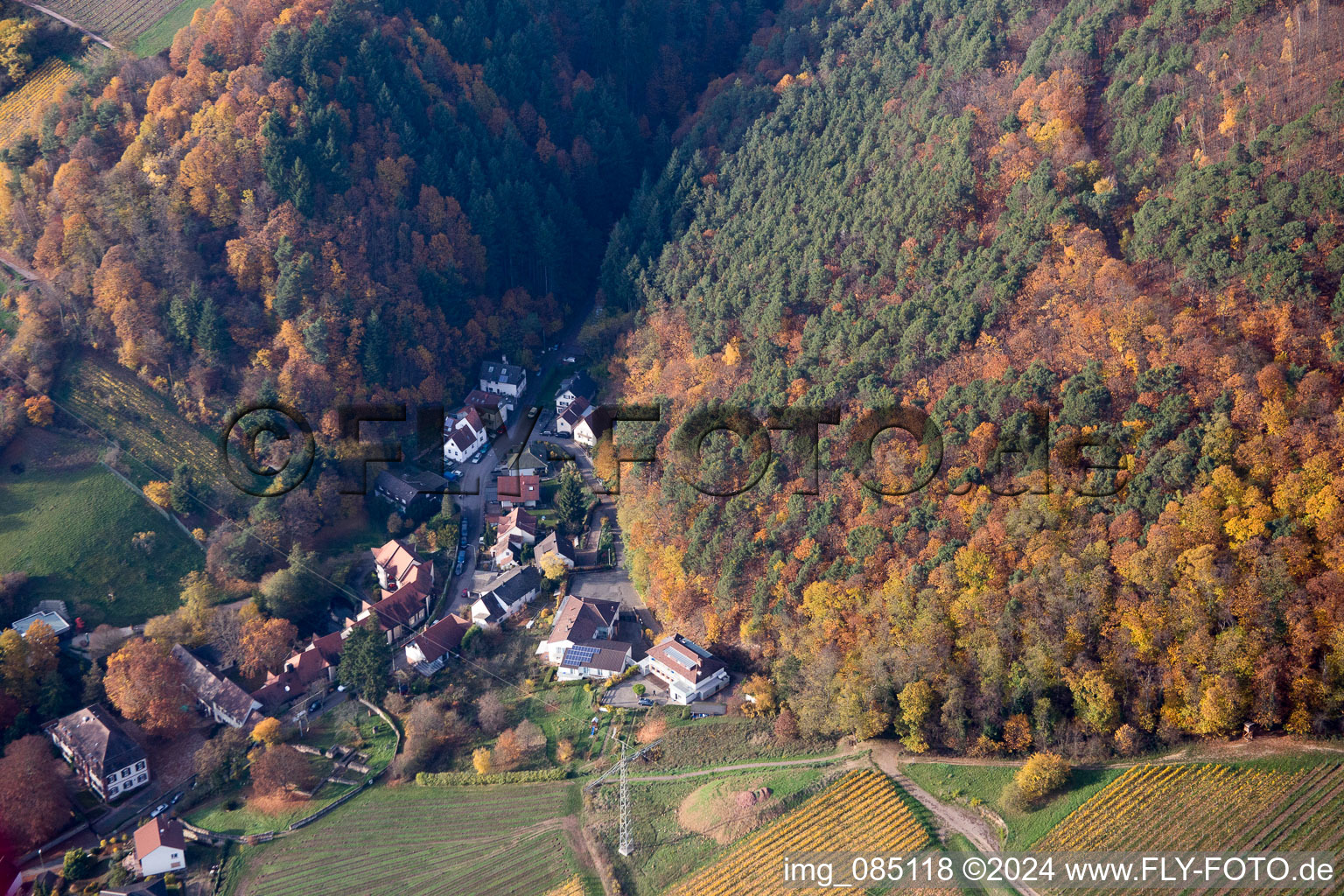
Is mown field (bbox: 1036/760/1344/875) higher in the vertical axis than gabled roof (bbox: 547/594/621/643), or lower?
lower

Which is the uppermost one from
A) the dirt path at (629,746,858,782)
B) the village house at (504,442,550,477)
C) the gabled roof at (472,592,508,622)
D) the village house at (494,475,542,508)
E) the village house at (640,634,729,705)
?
the village house at (504,442,550,477)

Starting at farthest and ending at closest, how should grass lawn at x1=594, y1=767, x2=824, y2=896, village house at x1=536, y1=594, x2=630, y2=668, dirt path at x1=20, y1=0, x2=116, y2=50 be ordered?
dirt path at x1=20, y1=0, x2=116, y2=50 < village house at x1=536, y1=594, x2=630, y2=668 < grass lawn at x1=594, y1=767, x2=824, y2=896

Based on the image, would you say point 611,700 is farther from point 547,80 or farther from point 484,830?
point 547,80

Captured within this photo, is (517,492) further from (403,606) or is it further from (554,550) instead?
(403,606)

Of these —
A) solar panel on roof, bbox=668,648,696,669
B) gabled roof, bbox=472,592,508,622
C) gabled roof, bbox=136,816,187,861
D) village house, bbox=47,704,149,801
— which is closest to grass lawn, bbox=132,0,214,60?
gabled roof, bbox=472,592,508,622

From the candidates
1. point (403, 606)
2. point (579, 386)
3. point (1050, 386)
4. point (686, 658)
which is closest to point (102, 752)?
point (403, 606)

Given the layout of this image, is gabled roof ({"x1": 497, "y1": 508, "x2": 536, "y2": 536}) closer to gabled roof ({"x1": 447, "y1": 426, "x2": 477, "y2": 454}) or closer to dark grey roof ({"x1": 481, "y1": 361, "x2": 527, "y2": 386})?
gabled roof ({"x1": 447, "y1": 426, "x2": 477, "y2": 454})
